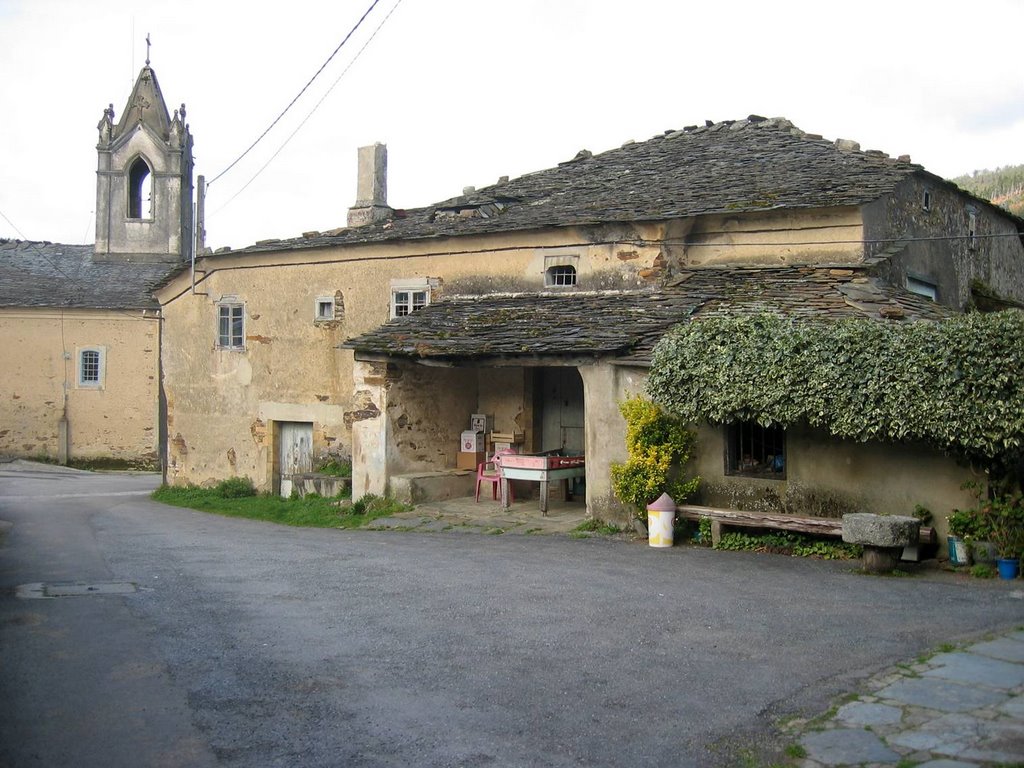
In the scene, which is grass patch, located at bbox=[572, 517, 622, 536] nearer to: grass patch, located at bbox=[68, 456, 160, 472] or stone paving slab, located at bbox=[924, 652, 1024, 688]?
stone paving slab, located at bbox=[924, 652, 1024, 688]

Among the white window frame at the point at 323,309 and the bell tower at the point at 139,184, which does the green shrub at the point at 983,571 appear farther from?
the bell tower at the point at 139,184

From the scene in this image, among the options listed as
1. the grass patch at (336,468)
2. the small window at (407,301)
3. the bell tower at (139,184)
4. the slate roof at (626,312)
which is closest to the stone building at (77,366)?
the bell tower at (139,184)

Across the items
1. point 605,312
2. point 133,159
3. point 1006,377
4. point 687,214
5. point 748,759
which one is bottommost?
point 748,759

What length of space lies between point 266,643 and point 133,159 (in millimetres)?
36027

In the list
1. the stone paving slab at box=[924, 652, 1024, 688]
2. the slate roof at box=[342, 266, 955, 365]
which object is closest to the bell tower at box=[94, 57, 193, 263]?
the slate roof at box=[342, 266, 955, 365]

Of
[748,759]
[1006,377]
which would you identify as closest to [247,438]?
[1006,377]

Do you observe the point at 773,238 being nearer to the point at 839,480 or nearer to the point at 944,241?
the point at 944,241

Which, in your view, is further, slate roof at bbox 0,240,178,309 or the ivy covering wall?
slate roof at bbox 0,240,178,309

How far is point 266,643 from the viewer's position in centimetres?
776

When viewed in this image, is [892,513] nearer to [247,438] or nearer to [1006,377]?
[1006,377]

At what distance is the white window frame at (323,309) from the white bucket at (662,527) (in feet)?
32.1

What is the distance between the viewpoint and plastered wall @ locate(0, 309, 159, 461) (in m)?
33.2

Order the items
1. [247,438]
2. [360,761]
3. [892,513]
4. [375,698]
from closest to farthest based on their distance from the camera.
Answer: [360,761]
[375,698]
[892,513]
[247,438]

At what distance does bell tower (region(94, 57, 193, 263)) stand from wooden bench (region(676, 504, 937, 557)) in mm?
30968
